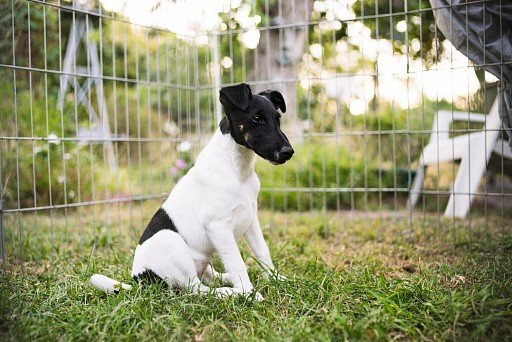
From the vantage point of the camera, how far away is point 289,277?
348 cm

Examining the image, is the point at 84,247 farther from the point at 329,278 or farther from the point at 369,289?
the point at 369,289

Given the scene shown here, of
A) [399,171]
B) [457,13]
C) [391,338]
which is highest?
[457,13]

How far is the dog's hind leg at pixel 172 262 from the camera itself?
125 inches

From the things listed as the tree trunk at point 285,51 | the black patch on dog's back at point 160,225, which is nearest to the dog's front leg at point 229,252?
the black patch on dog's back at point 160,225

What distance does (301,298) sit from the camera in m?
3.00

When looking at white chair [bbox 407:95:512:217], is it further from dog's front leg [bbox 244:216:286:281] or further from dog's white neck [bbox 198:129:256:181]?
dog's white neck [bbox 198:129:256:181]

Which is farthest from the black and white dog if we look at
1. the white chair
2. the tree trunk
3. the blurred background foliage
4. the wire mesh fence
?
the tree trunk

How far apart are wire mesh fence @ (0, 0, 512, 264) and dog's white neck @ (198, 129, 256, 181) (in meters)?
1.44

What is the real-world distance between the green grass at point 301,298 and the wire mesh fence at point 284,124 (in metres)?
0.32

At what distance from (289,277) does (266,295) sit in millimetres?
358

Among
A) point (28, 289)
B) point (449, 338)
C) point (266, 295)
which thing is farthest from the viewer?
point (28, 289)

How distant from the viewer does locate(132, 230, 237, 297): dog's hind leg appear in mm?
3168

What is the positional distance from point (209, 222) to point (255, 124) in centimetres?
67

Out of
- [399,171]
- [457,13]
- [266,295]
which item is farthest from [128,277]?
[399,171]
